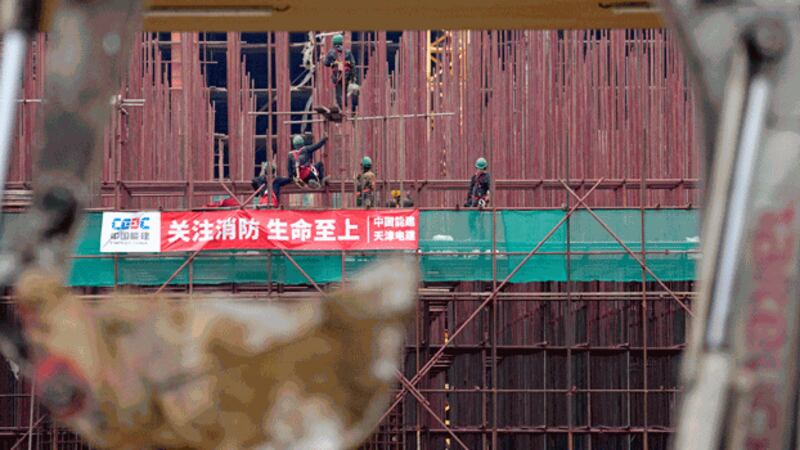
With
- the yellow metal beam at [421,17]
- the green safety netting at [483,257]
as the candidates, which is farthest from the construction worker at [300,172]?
the yellow metal beam at [421,17]

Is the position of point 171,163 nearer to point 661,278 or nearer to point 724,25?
point 661,278

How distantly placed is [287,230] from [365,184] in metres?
2.97

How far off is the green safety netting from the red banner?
0.56 metres

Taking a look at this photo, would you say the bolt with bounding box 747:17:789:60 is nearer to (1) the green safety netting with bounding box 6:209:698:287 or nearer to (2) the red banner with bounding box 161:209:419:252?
(2) the red banner with bounding box 161:209:419:252

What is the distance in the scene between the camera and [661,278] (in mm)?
25281

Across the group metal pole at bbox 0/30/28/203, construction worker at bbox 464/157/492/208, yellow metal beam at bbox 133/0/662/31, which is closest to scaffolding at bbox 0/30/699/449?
construction worker at bbox 464/157/492/208

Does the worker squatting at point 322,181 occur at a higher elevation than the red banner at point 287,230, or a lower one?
higher

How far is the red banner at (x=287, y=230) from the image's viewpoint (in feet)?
81.2

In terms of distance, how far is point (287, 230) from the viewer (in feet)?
81.4

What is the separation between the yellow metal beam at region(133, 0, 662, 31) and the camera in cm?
696

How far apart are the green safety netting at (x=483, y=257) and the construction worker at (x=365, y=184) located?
6.93 ft

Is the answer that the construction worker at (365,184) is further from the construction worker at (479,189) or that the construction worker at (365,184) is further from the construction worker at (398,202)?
the construction worker at (479,189)

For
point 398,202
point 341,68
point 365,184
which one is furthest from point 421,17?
point 341,68

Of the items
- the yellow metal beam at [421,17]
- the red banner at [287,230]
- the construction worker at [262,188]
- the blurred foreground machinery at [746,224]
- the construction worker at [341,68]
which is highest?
the construction worker at [341,68]
